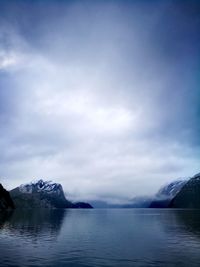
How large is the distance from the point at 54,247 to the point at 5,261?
741 inches

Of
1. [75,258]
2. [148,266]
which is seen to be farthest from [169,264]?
[75,258]

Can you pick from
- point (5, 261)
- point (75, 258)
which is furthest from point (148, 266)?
point (5, 261)

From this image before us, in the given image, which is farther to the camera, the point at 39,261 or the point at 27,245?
the point at 27,245

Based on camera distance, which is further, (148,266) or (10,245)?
(10,245)

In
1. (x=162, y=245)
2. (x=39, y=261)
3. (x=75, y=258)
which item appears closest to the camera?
(x=39, y=261)

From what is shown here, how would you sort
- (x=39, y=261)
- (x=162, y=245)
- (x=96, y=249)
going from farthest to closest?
1. (x=162, y=245)
2. (x=96, y=249)
3. (x=39, y=261)

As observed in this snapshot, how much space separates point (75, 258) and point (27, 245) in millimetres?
18619

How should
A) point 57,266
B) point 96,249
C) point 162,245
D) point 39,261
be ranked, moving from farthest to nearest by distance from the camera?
1. point 162,245
2. point 96,249
3. point 39,261
4. point 57,266

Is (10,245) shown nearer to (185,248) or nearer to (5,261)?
(5,261)

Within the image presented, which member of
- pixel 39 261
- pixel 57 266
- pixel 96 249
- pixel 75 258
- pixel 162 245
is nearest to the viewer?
pixel 57 266

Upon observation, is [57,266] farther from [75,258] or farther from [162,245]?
[162,245]

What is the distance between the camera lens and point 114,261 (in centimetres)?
5319

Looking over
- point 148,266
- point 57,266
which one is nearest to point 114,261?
point 148,266

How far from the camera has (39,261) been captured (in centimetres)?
5166
